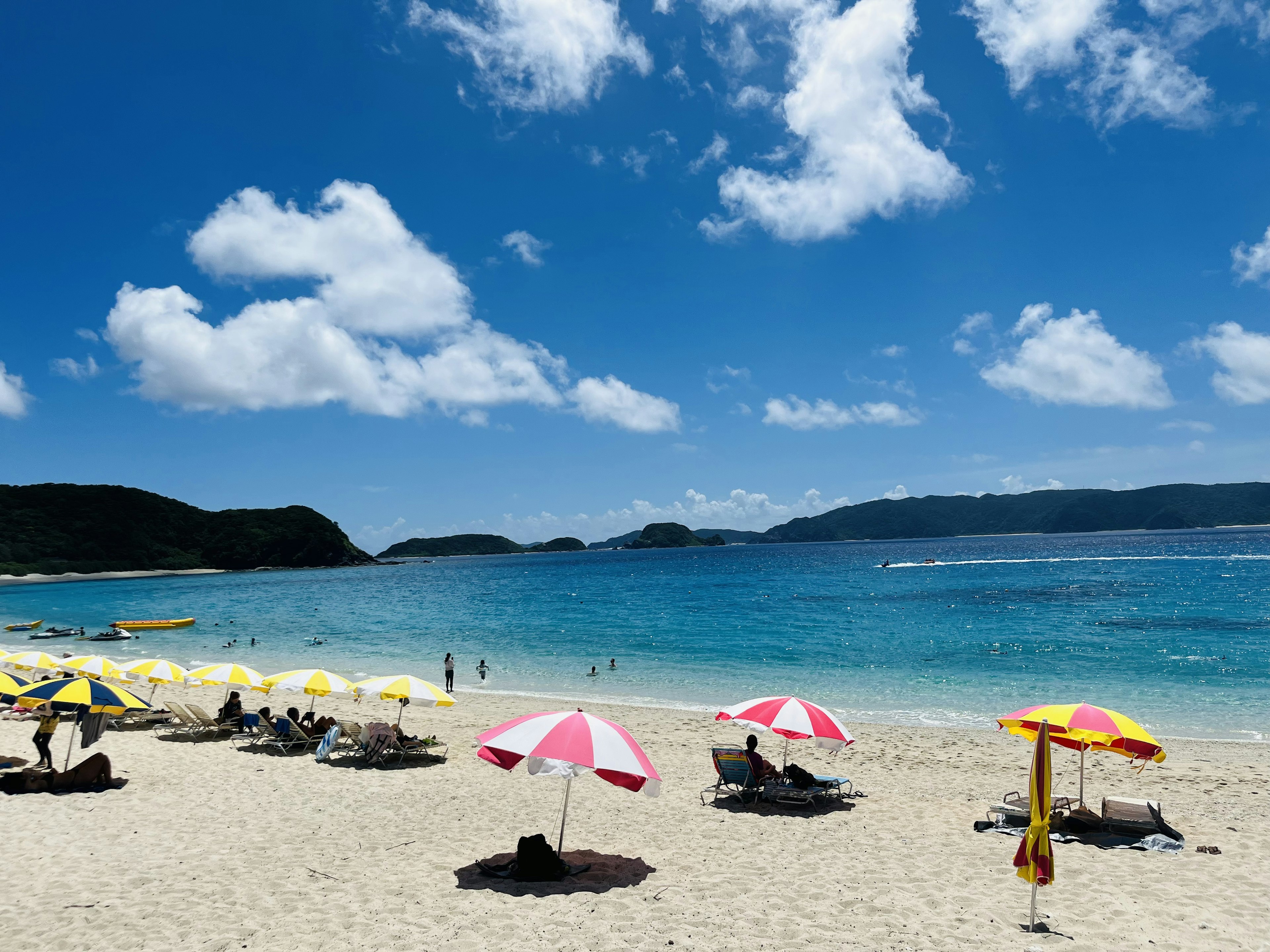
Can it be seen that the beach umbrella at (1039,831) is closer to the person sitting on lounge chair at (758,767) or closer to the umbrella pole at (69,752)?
the person sitting on lounge chair at (758,767)

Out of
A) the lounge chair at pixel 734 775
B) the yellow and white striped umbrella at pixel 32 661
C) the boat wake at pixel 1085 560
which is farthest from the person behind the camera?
the boat wake at pixel 1085 560

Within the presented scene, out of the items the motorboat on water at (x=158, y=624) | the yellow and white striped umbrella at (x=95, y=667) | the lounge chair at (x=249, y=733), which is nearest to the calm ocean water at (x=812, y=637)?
the motorboat on water at (x=158, y=624)

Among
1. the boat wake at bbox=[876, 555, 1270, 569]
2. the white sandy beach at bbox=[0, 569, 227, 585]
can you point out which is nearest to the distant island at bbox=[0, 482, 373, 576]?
the white sandy beach at bbox=[0, 569, 227, 585]

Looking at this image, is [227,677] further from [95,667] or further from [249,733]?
[95,667]

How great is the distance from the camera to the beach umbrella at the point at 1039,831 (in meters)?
6.14

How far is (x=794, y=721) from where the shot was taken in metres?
10.9

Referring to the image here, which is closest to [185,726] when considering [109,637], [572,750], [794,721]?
[572,750]

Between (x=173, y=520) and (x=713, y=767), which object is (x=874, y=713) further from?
(x=173, y=520)

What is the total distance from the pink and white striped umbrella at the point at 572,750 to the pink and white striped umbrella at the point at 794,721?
350 cm

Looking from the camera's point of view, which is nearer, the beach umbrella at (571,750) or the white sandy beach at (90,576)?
the beach umbrella at (571,750)

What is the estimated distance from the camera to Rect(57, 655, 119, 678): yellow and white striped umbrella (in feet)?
58.9

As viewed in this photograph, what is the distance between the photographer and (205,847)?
8.92m

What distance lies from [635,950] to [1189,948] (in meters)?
5.25

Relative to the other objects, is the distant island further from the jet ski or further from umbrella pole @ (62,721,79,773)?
umbrella pole @ (62,721,79,773)
